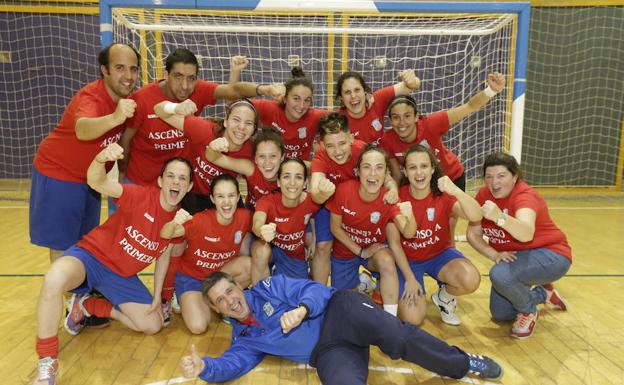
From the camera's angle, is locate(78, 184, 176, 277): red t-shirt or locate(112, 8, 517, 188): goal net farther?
locate(112, 8, 517, 188): goal net

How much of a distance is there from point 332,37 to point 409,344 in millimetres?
5579

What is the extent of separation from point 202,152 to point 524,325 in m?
2.28

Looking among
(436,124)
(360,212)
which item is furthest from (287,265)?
(436,124)

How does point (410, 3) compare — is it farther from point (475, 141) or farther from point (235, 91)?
point (475, 141)

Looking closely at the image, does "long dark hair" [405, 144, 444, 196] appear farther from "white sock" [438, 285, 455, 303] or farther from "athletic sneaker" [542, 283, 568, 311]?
"athletic sneaker" [542, 283, 568, 311]

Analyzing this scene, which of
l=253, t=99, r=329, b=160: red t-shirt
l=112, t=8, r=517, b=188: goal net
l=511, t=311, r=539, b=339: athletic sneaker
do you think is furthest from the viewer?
l=112, t=8, r=517, b=188: goal net

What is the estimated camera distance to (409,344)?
2113mm

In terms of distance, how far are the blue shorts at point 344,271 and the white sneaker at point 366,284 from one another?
160 millimetres

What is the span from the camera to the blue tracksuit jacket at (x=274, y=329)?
223cm

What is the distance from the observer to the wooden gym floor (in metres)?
2.32

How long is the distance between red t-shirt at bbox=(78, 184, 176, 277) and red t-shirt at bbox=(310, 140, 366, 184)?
3.57ft

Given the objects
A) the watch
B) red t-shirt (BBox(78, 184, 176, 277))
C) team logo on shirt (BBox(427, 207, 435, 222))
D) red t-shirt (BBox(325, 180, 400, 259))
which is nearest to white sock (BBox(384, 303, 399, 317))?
red t-shirt (BBox(325, 180, 400, 259))

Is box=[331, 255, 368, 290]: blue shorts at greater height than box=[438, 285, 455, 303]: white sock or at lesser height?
greater

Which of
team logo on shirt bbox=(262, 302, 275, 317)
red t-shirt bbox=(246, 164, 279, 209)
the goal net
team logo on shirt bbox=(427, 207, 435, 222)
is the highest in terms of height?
the goal net
